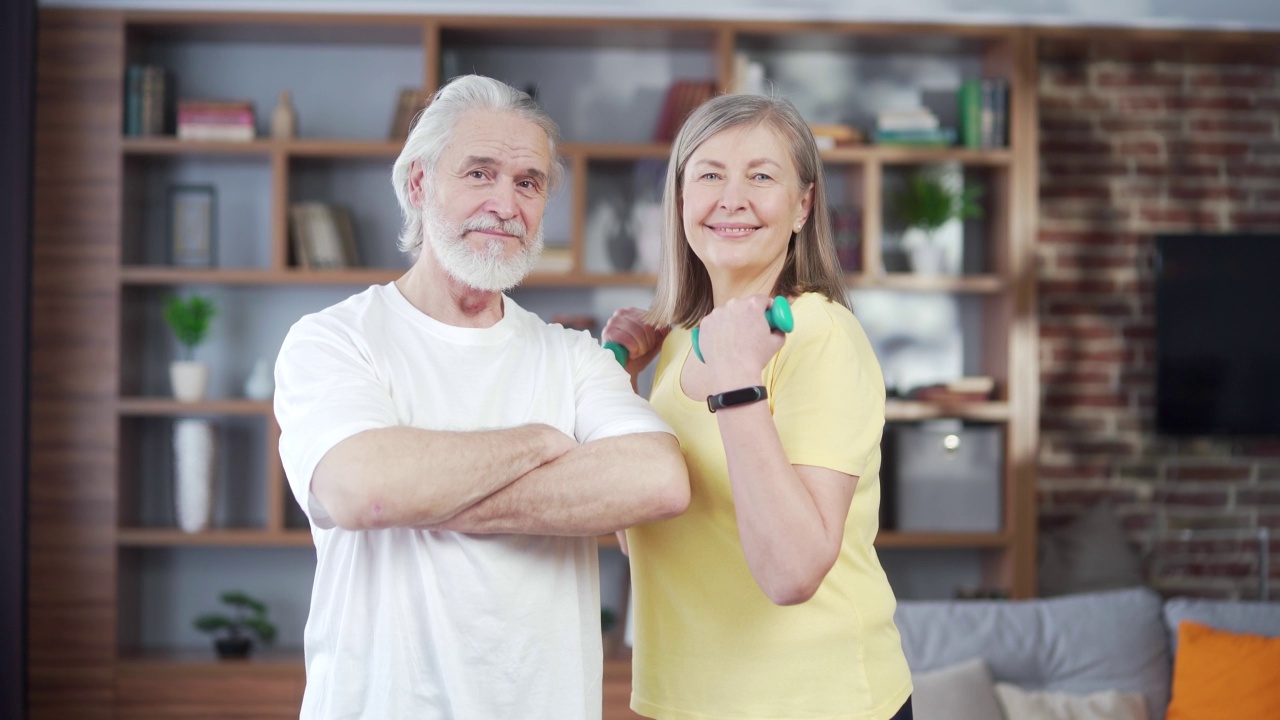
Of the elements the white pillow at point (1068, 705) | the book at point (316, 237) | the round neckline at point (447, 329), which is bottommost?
the white pillow at point (1068, 705)

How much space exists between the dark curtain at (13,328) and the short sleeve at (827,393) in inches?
120

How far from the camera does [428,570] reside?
1.40 meters

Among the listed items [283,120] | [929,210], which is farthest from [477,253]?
[929,210]

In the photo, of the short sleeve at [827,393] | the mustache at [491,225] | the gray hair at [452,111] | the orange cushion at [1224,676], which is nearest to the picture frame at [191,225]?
the gray hair at [452,111]

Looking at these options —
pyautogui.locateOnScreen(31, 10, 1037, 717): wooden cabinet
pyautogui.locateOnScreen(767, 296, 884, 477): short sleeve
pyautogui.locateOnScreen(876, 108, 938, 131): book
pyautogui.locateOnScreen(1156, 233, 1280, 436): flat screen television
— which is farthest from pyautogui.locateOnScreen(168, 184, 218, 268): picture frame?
pyautogui.locateOnScreen(1156, 233, 1280, 436): flat screen television

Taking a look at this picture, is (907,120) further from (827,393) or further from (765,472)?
(765,472)

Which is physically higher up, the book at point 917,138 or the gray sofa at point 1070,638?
the book at point 917,138

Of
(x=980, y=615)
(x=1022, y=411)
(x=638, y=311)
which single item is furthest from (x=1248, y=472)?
(x=638, y=311)

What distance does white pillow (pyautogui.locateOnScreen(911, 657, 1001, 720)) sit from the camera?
8.58 ft

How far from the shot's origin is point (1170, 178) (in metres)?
4.25

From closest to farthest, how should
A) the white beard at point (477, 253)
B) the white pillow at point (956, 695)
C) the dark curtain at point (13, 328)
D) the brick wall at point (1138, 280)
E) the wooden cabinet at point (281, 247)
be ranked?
the white beard at point (477, 253) → the white pillow at point (956, 695) → the dark curtain at point (13, 328) → the wooden cabinet at point (281, 247) → the brick wall at point (1138, 280)

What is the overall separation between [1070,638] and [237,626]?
267 cm

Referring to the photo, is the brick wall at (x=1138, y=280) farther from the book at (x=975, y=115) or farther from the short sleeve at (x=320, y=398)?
the short sleeve at (x=320, y=398)

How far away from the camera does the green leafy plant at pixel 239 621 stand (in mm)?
3797
